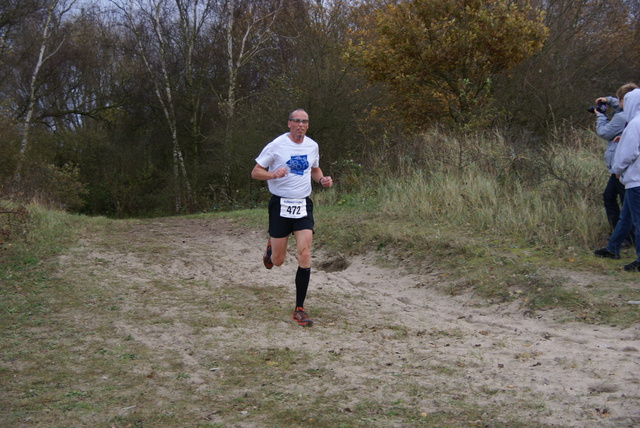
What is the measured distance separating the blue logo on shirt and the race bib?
11.9 inches

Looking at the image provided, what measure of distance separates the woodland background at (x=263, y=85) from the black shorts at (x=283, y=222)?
20.1 ft

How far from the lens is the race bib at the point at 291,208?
639 centimetres

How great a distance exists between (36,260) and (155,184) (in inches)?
870

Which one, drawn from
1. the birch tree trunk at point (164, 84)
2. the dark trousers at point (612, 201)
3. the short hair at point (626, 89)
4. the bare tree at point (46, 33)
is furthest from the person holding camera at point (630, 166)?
the bare tree at point (46, 33)

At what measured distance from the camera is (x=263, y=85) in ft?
93.8

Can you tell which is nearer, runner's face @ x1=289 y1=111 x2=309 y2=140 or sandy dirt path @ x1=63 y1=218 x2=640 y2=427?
sandy dirt path @ x1=63 y1=218 x2=640 y2=427

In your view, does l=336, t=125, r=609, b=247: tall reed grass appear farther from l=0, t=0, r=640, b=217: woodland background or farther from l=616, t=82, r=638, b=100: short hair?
l=616, t=82, r=638, b=100: short hair

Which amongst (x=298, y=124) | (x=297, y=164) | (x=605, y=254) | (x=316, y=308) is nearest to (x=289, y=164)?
(x=297, y=164)

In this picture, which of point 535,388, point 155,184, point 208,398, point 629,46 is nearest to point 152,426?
point 208,398

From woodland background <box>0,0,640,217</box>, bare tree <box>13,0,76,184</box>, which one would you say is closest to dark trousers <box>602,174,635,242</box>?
woodland background <box>0,0,640,217</box>

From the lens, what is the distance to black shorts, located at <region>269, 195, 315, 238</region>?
646cm

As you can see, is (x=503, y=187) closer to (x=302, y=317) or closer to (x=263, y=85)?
(x=302, y=317)

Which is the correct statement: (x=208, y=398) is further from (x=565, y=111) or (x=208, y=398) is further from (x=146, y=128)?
(x=146, y=128)

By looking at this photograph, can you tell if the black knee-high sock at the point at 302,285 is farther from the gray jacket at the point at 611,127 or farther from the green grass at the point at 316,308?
the gray jacket at the point at 611,127
